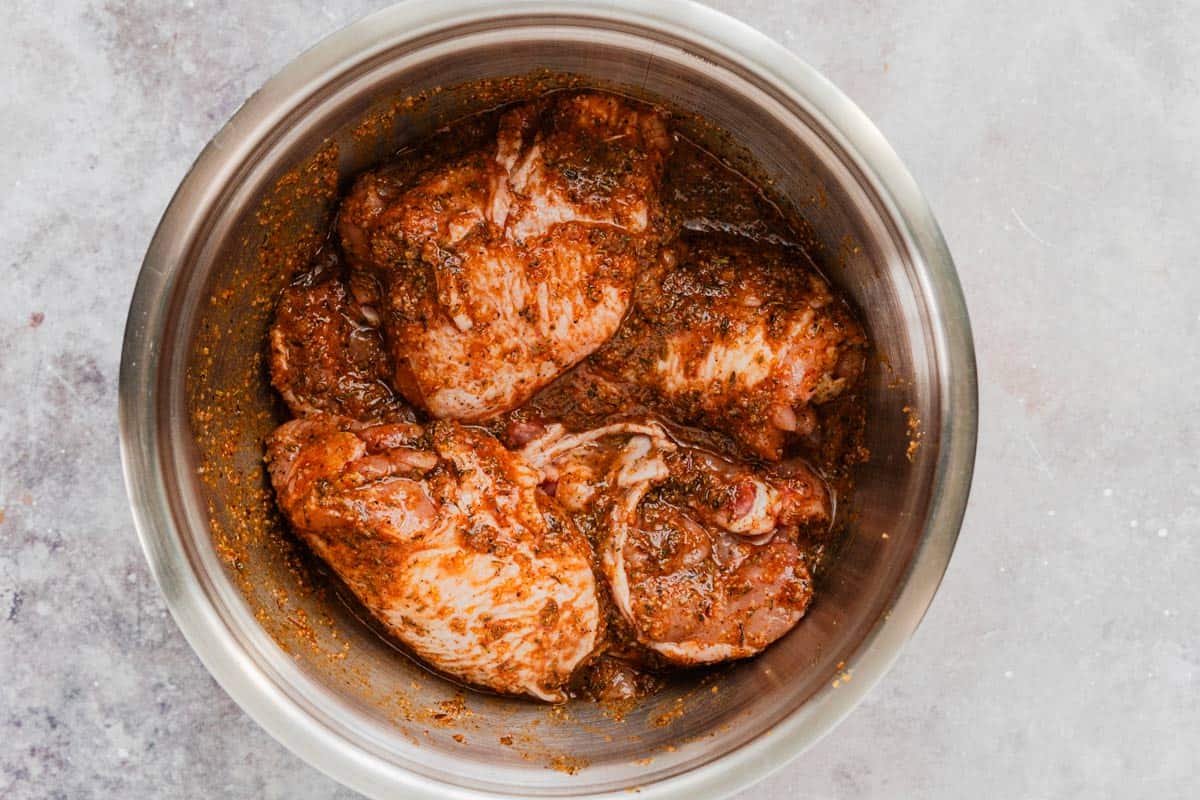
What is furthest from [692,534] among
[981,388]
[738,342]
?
[981,388]

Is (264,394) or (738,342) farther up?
(738,342)

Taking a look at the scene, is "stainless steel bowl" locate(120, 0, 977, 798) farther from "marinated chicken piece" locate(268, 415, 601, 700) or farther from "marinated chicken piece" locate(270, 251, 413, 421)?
"marinated chicken piece" locate(268, 415, 601, 700)

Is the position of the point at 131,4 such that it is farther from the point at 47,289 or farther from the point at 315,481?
the point at 315,481

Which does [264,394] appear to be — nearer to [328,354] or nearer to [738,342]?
[328,354]

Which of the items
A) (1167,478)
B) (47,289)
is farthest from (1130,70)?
(47,289)

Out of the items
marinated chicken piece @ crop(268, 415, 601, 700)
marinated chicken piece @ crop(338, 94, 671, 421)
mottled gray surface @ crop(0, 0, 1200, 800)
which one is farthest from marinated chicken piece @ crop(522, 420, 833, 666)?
mottled gray surface @ crop(0, 0, 1200, 800)

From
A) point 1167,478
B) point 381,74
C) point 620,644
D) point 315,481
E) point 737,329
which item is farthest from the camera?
point 1167,478

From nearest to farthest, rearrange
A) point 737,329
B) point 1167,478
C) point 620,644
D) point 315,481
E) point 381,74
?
point 381,74, point 315,481, point 737,329, point 620,644, point 1167,478
